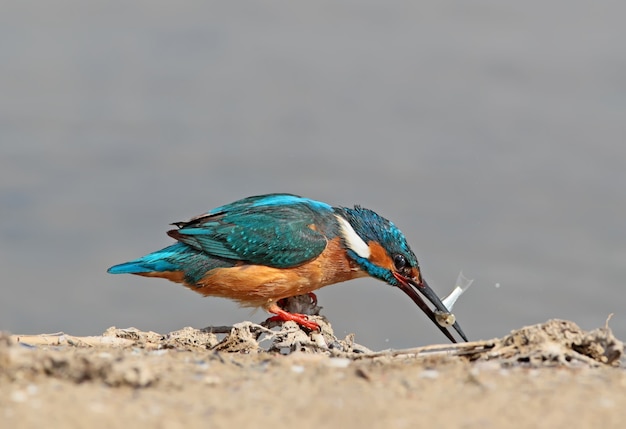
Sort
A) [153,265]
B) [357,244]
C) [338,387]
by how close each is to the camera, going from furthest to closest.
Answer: [357,244]
[153,265]
[338,387]

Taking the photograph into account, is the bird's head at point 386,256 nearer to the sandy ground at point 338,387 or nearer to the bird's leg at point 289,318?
the bird's leg at point 289,318

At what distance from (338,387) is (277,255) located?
10.3ft

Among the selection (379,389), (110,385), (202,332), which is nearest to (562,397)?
(379,389)

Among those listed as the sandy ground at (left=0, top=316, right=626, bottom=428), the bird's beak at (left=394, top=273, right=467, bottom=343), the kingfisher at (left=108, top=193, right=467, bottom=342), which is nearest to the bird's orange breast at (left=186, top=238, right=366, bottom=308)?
the kingfisher at (left=108, top=193, right=467, bottom=342)

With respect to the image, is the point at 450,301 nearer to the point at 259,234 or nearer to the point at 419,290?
the point at 419,290

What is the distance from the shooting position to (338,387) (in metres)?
4.14

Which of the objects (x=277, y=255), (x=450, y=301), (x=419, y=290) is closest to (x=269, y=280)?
(x=277, y=255)

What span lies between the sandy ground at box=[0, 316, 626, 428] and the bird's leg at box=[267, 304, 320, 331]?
147cm

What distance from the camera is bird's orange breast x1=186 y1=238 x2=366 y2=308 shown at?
23.6ft

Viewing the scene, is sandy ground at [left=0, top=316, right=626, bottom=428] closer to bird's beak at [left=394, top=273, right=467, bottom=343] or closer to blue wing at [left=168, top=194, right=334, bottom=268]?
blue wing at [left=168, top=194, right=334, bottom=268]

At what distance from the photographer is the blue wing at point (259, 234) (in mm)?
7266

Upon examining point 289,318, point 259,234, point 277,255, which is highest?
point 259,234

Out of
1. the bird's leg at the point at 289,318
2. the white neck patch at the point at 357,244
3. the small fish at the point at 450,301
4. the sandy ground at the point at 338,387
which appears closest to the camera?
the sandy ground at the point at 338,387

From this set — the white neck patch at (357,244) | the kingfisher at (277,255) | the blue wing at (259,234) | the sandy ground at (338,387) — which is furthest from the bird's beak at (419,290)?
the sandy ground at (338,387)
